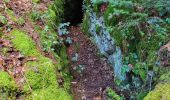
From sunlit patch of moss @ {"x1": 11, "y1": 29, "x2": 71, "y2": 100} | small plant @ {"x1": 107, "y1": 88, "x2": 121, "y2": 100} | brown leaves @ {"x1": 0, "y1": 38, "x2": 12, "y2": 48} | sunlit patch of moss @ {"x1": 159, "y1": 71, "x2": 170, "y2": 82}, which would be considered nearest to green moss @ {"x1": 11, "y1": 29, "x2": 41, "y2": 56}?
sunlit patch of moss @ {"x1": 11, "y1": 29, "x2": 71, "y2": 100}

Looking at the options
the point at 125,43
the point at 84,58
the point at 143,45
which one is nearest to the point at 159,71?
the point at 143,45

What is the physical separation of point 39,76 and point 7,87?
2.18 feet

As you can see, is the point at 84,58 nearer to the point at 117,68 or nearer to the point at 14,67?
the point at 117,68

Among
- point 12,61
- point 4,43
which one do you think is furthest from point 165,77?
point 4,43

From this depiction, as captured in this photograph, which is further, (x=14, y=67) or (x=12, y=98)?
(x=14, y=67)

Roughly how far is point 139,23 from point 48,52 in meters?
2.01

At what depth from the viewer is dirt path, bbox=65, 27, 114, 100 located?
6.25 m

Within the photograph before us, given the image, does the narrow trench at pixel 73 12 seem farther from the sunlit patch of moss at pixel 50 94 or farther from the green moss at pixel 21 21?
the sunlit patch of moss at pixel 50 94

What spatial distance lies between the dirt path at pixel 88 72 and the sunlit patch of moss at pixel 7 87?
57.2 inches

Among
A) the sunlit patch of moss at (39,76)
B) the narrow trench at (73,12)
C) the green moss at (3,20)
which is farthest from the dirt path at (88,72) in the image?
the green moss at (3,20)

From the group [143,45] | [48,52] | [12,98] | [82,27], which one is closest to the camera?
[12,98]

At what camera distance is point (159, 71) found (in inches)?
192

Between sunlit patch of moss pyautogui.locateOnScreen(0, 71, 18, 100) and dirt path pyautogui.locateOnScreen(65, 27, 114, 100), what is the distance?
1453mm

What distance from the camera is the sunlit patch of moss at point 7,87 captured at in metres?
4.79
